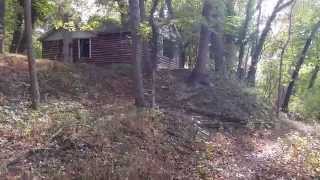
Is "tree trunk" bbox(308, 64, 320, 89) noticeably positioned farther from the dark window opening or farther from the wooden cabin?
the dark window opening

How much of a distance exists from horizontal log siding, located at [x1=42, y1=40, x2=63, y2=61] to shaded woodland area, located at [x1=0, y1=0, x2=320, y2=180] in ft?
0.34

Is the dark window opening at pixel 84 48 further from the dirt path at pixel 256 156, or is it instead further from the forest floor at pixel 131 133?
the dirt path at pixel 256 156

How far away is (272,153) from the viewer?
56.1ft

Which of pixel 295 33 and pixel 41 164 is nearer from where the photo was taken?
pixel 41 164

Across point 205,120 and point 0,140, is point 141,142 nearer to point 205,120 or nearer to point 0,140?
point 0,140

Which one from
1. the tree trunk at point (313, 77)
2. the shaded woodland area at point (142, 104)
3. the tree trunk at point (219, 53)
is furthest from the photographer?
the tree trunk at point (313, 77)

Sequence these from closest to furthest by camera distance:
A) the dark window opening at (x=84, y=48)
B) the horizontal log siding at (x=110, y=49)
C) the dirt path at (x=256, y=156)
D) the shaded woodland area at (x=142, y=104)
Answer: the shaded woodland area at (x=142, y=104) → the dirt path at (x=256, y=156) → the horizontal log siding at (x=110, y=49) → the dark window opening at (x=84, y=48)

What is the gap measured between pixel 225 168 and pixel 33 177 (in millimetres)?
5921

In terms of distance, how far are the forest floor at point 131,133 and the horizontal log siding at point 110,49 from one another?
607 cm

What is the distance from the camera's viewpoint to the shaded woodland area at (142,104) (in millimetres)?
12531

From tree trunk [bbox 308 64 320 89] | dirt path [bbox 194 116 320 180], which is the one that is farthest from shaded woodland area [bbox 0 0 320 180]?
tree trunk [bbox 308 64 320 89]

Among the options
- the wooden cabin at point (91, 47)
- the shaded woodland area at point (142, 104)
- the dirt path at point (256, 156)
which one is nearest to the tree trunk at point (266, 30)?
the shaded woodland area at point (142, 104)

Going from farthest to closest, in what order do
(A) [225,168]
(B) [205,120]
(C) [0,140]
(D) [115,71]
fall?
(D) [115,71], (B) [205,120], (A) [225,168], (C) [0,140]

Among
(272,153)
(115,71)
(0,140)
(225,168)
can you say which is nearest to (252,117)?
(272,153)
